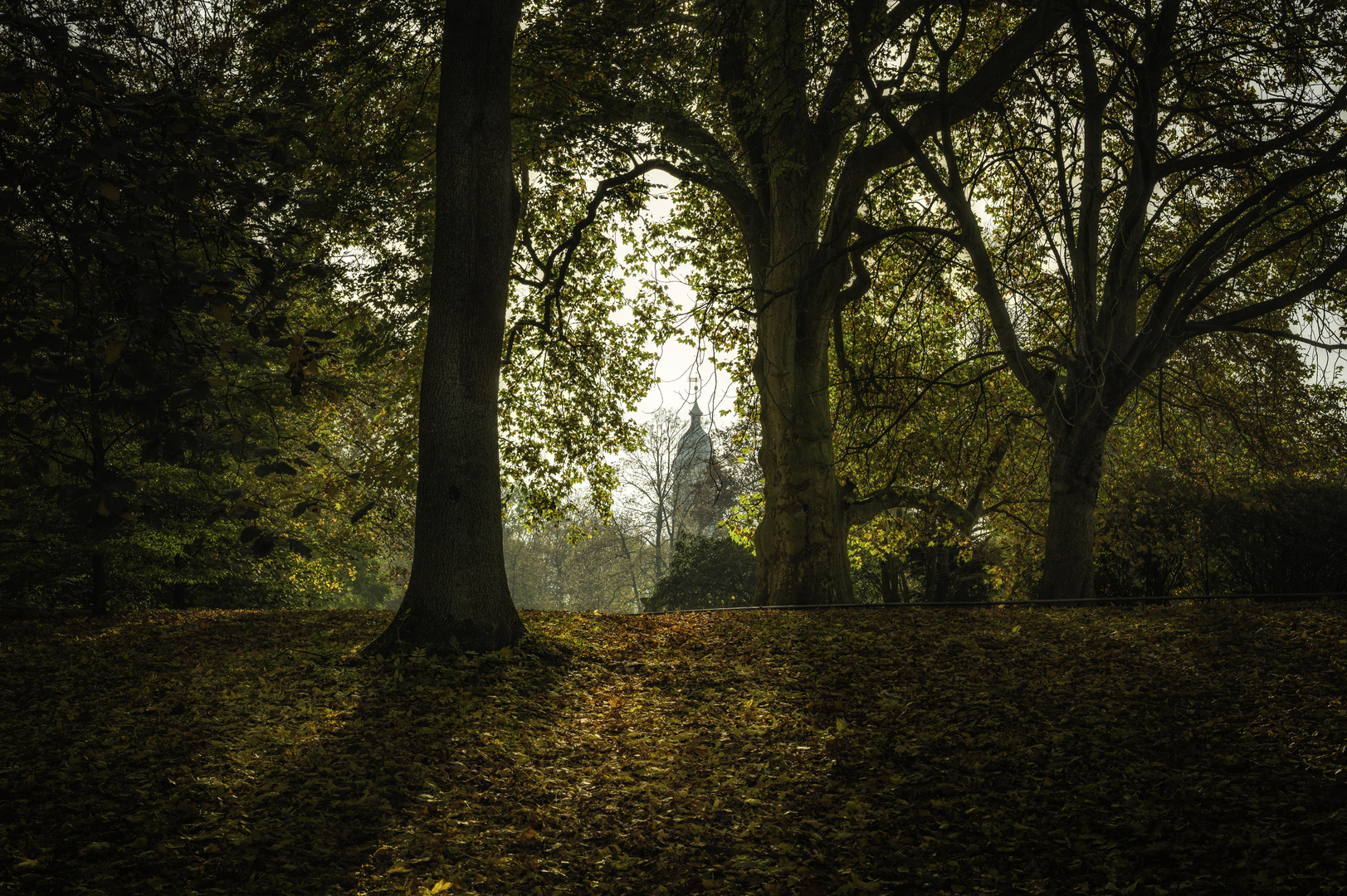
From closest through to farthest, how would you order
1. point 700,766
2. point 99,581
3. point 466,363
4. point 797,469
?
point 700,766 → point 466,363 → point 797,469 → point 99,581

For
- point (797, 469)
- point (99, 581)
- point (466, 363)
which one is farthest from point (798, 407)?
point (99, 581)

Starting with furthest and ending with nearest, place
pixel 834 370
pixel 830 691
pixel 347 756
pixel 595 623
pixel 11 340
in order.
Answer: pixel 834 370
pixel 595 623
pixel 830 691
pixel 347 756
pixel 11 340

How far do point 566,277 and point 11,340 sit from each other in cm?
963

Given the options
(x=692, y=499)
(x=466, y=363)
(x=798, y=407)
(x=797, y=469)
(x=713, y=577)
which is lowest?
(x=713, y=577)

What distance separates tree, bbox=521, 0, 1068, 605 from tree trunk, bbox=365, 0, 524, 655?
214 centimetres

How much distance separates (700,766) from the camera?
475cm

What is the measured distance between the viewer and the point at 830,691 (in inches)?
231

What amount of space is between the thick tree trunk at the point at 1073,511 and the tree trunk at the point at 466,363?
615 cm

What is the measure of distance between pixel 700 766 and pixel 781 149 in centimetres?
571

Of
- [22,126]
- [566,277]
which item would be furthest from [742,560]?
[22,126]

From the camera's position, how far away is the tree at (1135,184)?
7457 millimetres

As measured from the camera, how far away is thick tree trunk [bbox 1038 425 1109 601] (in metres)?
9.07

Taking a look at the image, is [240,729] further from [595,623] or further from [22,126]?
[595,623]

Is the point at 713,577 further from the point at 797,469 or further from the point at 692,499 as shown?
the point at 692,499
